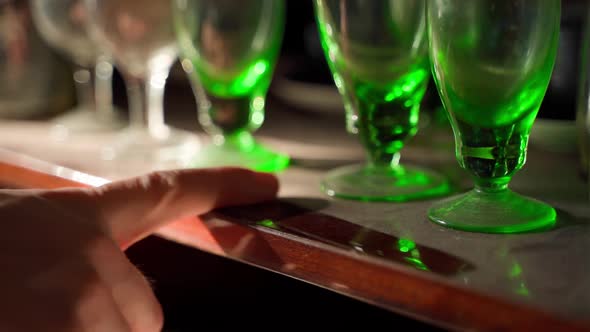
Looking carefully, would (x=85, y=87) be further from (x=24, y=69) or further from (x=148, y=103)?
(x=148, y=103)

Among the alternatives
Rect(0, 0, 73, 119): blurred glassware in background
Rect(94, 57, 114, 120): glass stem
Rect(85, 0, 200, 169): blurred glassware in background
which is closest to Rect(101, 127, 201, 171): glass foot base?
Rect(85, 0, 200, 169): blurred glassware in background

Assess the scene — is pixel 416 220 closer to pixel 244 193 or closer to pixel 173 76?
pixel 244 193

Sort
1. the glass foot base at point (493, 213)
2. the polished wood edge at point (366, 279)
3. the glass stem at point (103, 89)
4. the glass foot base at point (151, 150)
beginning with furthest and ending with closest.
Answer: the glass stem at point (103, 89) → the glass foot base at point (151, 150) → the glass foot base at point (493, 213) → the polished wood edge at point (366, 279)

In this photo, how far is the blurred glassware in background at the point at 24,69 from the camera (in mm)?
949

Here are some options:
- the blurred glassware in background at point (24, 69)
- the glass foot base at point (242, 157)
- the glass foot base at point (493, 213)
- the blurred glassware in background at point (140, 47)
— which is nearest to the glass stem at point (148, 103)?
the blurred glassware in background at point (140, 47)

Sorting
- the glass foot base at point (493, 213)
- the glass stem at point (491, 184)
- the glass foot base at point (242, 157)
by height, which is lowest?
the glass foot base at point (242, 157)

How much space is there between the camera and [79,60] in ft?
3.07

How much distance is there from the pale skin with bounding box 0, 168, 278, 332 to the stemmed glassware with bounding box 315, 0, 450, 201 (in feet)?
0.46

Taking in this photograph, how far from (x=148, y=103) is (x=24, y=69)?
234mm

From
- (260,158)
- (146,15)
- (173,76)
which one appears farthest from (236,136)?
(173,76)

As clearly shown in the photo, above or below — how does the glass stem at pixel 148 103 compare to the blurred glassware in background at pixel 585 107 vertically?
below

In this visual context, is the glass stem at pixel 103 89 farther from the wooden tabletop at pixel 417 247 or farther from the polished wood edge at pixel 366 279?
the polished wood edge at pixel 366 279

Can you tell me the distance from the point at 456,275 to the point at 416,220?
105 millimetres

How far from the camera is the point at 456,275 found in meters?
0.38
